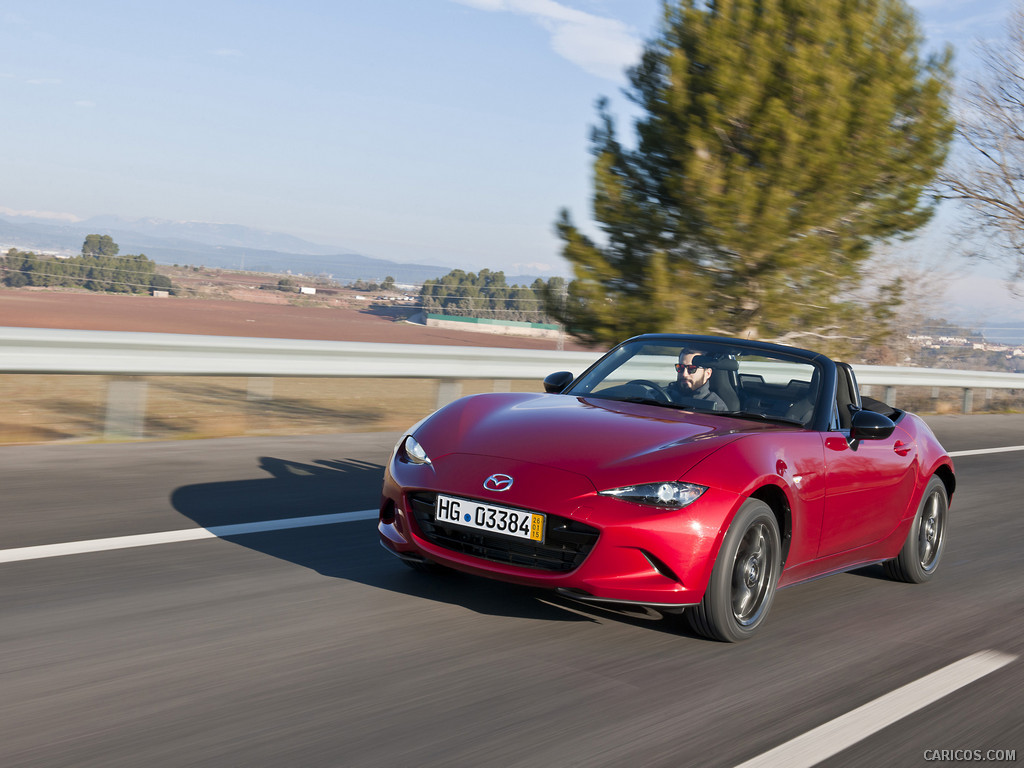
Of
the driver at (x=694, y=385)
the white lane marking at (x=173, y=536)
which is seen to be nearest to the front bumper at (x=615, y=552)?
the driver at (x=694, y=385)

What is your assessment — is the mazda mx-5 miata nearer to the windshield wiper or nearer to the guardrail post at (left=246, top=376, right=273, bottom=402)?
the windshield wiper

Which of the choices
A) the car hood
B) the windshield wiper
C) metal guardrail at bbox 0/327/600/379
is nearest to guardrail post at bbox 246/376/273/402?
metal guardrail at bbox 0/327/600/379

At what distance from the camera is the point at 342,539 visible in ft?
19.4

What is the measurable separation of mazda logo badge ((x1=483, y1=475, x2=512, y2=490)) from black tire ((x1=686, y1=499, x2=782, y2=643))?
904 millimetres

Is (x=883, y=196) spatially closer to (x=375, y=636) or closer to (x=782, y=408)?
(x=782, y=408)

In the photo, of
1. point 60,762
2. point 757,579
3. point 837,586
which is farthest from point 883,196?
point 60,762

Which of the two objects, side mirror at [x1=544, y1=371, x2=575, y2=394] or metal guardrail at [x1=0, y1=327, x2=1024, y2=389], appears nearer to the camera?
side mirror at [x1=544, y1=371, x2=575, y2=394]

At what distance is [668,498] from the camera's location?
4.20 meters

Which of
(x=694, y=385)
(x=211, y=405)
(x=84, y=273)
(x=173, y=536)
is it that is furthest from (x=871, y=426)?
(x=84, y=273)

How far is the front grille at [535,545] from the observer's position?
13.6ft

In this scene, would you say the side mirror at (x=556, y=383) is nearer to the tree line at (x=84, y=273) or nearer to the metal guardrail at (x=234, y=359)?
the metal guardrail at (x=234, y=359)

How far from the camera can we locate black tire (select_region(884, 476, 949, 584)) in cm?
605

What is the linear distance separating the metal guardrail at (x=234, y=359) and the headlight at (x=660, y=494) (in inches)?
227

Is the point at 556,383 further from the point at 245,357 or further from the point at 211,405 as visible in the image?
the point at 211,405
